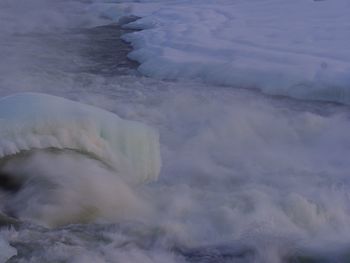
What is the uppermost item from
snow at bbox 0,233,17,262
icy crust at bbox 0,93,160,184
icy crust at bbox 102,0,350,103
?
icy crust at bbox 0,93,160,184

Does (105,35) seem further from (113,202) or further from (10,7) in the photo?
(113,202)

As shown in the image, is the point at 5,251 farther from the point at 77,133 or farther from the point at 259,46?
the point at 259,46

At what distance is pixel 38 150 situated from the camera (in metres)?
3.27

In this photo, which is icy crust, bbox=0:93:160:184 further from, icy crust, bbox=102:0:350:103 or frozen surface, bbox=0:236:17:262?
icy crust, bbox=102:0:350:103

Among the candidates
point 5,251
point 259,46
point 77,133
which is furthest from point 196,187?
point 259,46

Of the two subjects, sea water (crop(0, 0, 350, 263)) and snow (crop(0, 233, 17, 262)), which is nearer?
snow (crop(0, 233, 17, 262))

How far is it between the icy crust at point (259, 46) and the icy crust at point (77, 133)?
2632 mm

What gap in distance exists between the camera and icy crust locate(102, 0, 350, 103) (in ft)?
19.4

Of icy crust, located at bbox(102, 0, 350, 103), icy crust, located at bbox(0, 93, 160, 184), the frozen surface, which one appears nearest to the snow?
the frozen surface

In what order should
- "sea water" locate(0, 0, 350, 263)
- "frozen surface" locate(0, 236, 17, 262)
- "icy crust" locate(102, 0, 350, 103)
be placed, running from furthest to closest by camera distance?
"icy crust" locate(102, 0, 350, 103), "sea water" locate(0, 0, 350, 263), "frozen surface" locate(0, 236, 17, 262)

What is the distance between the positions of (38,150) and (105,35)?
6726 mm

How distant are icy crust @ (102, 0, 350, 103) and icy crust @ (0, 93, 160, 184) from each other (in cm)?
263

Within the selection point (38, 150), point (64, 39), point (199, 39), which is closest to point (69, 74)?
point (199, 39)

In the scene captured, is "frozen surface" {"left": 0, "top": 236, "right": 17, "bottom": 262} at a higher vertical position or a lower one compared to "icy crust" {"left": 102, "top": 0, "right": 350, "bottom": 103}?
higher
